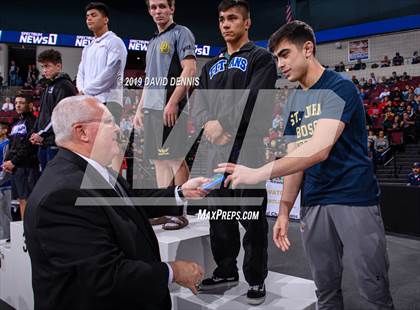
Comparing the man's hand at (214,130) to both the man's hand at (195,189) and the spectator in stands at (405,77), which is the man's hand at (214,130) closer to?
the man's hand at (195,189)

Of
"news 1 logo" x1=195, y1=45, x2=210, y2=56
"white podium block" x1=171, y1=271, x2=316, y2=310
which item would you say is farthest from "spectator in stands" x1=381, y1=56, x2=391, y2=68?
"white podium block" x1=171, y1=271, x2=316, y2=310

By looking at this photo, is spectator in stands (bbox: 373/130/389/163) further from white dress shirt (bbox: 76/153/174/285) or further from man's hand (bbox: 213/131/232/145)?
white dress shirt (bbox: 76/153/174/285)

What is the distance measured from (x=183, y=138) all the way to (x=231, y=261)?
3.14 ft

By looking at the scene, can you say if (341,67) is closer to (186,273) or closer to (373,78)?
(373,78)

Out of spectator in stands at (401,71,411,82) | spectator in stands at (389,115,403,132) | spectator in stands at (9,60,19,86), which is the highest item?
spectator in stands at (9,60,19,86)

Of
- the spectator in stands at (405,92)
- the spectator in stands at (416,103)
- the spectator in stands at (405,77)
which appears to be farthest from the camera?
the spectator in stands at (405,77)

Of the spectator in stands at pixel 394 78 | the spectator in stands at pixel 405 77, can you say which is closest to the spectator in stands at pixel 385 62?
the spectator in stands at pixel 394 78

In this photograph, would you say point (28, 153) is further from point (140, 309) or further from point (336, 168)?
point (336, 168)

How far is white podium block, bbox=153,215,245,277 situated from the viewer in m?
2.54

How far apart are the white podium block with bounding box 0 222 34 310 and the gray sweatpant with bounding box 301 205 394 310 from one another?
2.42 meters

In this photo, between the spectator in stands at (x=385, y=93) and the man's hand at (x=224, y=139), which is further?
the spectator in stands at (x=385, y=93)

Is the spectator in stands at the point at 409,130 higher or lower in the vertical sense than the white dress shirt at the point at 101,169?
higher

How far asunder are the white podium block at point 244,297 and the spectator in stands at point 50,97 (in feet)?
5.89

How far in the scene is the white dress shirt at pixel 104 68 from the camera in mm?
3035
